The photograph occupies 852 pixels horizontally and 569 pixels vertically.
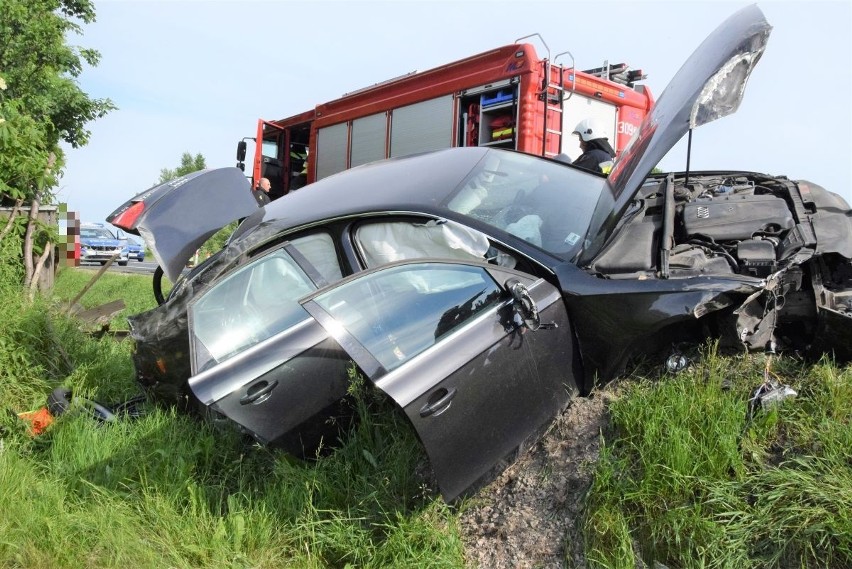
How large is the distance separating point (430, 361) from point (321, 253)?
1.30 m

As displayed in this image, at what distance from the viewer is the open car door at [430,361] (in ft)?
7.88

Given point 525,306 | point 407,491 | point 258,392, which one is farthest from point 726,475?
point 258,392

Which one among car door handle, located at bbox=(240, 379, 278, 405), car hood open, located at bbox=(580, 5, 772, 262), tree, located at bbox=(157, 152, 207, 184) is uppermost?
car hood open, located at bbox=(580, 5, 772, 262)

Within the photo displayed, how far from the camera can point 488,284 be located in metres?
2.72

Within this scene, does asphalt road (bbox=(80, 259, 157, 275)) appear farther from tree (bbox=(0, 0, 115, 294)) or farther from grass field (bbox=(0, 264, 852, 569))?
grass field (bbox=(0, 264, 852, 569))

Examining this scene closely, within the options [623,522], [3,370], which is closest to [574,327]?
[623,522]

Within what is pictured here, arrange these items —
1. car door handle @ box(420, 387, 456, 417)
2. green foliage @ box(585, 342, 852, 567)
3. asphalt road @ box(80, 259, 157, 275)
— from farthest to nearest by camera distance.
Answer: asphalt road @ box(80, 259, 157, 275)
car door handle @ box(420, 387, 456, 417)
green foliage @ box(585, 342, 852, 567)

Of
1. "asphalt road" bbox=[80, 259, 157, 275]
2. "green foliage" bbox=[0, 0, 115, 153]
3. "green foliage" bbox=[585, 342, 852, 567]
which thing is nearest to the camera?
"green foliage" bbox=[585, 342, 852, 567]

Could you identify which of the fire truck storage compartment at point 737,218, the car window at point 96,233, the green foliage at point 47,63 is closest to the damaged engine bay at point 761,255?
the fire truck storage compartment at point 737,218

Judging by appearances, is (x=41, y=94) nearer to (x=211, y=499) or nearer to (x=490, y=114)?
(x=490, y=114)

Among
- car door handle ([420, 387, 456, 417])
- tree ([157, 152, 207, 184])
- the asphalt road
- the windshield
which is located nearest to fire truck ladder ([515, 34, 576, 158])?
the windshield

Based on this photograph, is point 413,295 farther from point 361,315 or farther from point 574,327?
point 574,327

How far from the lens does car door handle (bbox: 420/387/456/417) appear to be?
7.77 ft

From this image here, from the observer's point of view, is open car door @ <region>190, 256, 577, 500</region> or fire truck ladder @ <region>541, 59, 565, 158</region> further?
fire truck ladder @ <region>541, 59, 565, 158</region>
